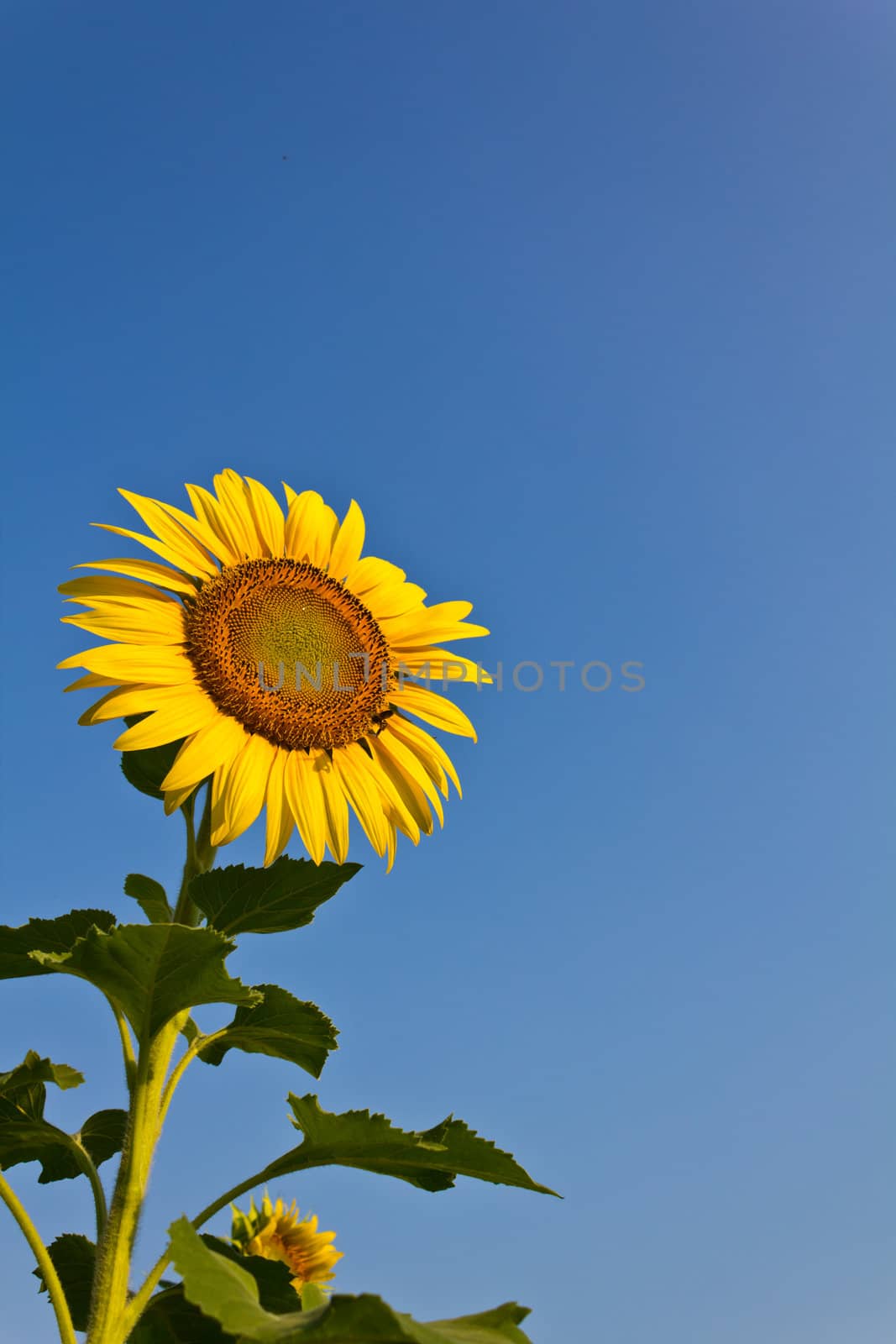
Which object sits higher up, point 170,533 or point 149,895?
Result: point 170,533

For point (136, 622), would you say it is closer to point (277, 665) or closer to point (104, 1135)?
point (277, 665)

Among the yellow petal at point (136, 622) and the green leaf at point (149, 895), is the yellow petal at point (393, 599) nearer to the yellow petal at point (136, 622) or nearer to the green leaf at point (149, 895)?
the yellow petal at point (136, 622)

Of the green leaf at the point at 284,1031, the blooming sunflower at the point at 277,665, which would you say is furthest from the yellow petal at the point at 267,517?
the green leaf at the point at 284,1031

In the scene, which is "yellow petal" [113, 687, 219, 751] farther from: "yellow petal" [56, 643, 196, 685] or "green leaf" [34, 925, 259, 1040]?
"green leaf" [34, 925, 259, 1040]

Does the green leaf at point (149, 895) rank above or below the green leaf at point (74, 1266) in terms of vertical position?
above

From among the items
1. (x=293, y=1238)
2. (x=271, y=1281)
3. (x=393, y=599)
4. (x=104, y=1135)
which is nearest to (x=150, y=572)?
(x=393, y=599)

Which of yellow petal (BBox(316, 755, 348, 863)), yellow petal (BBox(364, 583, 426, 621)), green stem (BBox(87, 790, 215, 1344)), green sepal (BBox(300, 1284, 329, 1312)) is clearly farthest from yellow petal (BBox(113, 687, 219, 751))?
green sepal (BBox(300, 1284, 329, 1312))
